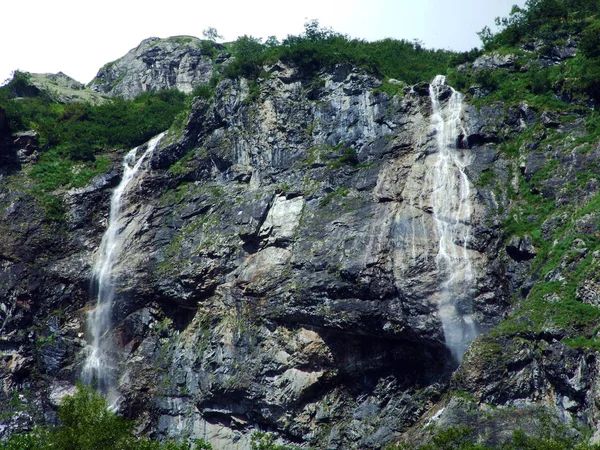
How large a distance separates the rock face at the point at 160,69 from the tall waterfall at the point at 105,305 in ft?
104

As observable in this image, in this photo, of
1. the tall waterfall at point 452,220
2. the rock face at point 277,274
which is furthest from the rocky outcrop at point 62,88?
the tall waterfall at point 452,220

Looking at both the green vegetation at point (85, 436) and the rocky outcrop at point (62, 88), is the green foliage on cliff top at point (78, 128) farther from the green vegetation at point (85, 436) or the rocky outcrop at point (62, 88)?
the green vegetation at point (85, 436)

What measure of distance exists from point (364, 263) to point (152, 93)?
40972 millimetres

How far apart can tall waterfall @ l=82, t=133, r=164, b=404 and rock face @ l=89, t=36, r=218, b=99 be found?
104 ft

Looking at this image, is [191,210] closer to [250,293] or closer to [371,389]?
[250,293]

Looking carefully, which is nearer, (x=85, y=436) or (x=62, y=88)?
(x=85, y=436)

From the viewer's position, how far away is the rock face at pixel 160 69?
77312 millimetres

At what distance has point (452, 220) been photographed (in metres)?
37.9

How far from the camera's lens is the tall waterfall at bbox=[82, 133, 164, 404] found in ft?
130

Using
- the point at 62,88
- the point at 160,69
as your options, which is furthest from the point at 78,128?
the point at 160,69

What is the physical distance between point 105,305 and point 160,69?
43.8m

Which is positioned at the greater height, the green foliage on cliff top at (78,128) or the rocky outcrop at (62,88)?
the rocky outcrop at (62,88)

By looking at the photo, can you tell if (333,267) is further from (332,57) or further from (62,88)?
(62,88)

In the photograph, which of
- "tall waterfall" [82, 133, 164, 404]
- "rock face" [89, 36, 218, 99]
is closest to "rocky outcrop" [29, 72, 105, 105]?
"rock face" [89, 36, 218, 99]
